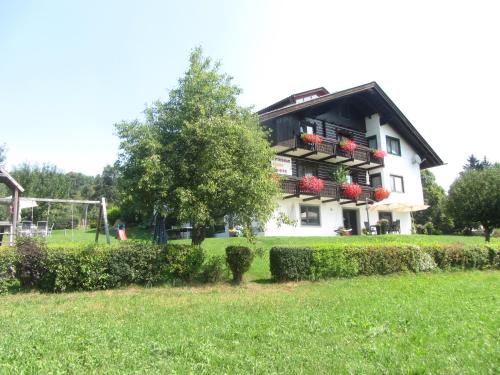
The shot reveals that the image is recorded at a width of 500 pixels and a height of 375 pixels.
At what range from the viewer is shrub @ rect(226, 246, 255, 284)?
11.6 meters

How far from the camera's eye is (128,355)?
16.6ft

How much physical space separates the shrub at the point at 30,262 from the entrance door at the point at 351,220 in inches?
879

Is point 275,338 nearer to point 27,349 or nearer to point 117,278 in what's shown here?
point 27,349

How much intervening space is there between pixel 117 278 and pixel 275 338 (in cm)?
612

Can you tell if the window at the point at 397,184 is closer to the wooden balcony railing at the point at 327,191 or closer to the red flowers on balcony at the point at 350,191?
the wooden balcony railing at the point at 327,191

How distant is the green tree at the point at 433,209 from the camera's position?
1741 inches

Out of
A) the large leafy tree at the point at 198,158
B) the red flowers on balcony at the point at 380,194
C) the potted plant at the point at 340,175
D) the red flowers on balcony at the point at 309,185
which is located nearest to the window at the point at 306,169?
the potted plant at the point at 340,175

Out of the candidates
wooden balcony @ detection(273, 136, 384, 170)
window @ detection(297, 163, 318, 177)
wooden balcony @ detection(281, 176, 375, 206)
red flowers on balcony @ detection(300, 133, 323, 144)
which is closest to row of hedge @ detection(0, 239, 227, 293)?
wooden balcony @ detection(281, 176, 375, 206)

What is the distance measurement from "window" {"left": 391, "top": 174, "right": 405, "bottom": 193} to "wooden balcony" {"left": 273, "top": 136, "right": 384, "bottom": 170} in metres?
2.86

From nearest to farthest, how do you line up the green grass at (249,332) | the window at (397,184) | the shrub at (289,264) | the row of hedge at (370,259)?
the green grass at (249,332)
the shrub at (289,264)
the row of hedge at (370,259)
the window at (397,184)

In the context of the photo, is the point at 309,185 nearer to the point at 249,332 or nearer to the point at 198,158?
the point at 198,158

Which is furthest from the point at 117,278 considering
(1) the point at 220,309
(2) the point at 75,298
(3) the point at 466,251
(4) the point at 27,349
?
(3) the point at 466,251

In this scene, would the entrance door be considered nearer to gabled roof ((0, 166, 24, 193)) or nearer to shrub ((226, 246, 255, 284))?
shrub ((226, 246, 255, 284))

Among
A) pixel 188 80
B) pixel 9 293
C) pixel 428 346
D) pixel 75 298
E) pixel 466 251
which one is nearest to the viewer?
pixel 428 346
